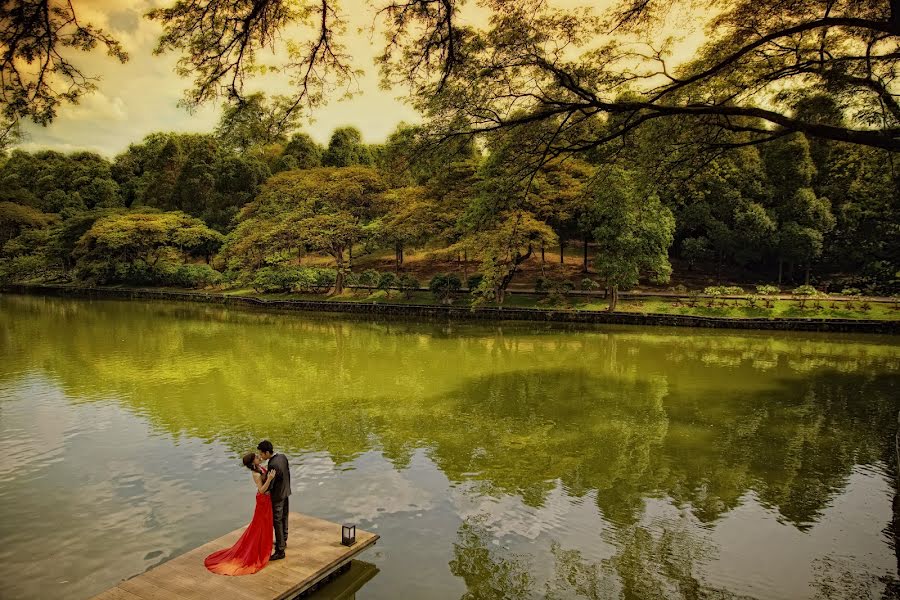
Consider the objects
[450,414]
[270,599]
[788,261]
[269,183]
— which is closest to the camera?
[270,599]

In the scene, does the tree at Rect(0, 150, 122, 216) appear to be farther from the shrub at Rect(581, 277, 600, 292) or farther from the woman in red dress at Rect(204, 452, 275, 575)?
the woman in red dress at Rect(204, 452, 275, 575)

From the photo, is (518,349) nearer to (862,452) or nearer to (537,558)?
(862,452)

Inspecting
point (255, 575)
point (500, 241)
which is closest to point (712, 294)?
point (500, 241)

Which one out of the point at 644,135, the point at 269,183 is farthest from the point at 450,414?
the point at 269,183

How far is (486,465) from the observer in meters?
11.2

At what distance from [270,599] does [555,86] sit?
28.0ft

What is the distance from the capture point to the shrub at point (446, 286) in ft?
116

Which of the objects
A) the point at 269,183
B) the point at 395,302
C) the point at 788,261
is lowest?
the point at 395,302

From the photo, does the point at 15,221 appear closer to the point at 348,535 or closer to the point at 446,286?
the point at 446,286

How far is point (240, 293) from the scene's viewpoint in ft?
146

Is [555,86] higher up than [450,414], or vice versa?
[555,86]

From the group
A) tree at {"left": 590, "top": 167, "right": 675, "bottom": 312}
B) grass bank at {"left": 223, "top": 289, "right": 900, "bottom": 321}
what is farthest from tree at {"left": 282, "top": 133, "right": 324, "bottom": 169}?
tree at {"left": 590, "top": 167, "right": 675, "bottom": 312}

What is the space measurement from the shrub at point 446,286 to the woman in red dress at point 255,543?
2848cm

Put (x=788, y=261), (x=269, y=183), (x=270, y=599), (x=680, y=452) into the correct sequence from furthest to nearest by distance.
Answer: (x=269, y=183)
(x=788, y=261)
(x=680, y=452)
(x=270, y=599)
